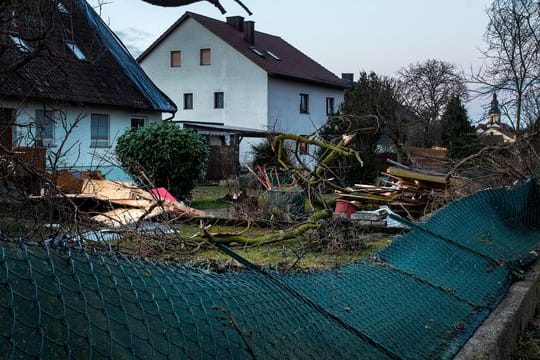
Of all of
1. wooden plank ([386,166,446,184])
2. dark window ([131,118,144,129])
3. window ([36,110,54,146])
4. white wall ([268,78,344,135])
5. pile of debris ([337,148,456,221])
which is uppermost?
white wall ([268,78,344,135])

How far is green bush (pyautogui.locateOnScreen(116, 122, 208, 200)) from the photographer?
53.2 feet

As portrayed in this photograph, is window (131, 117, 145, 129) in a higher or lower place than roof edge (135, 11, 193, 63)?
lower

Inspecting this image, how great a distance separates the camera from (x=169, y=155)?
1614cm

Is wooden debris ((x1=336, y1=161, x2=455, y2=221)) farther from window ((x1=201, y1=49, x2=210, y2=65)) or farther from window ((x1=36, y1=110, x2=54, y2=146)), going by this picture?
window ((x1=201, y1=49, x2=210, y2=65))

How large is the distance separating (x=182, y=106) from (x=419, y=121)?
15.0 m

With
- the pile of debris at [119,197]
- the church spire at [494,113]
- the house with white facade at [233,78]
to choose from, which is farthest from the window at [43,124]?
the house with white facade at [233,78]

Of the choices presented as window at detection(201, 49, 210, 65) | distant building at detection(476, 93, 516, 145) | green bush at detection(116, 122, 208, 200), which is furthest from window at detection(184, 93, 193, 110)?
green bush at detection(116, 122, 208, 200)

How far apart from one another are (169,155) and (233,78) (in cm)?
2337

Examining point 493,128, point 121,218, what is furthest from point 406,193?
point 493,128

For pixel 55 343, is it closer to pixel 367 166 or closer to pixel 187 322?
pixel 187 322

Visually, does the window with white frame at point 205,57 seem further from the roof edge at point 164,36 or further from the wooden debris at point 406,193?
the wooden debris at point 406,193

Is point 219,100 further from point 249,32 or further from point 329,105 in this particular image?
point 329,105

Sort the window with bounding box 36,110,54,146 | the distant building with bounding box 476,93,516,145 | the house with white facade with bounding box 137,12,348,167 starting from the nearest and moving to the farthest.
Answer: the window with bounding box 36,110,54,146 < the distant building with bounding box 476,93,516,145 < the house with white facade with bounding box 137,12,348,167

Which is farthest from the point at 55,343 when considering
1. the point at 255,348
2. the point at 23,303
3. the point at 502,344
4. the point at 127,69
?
the point at 127,69
